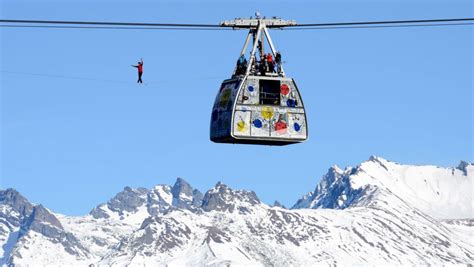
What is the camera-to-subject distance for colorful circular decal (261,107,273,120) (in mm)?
79312

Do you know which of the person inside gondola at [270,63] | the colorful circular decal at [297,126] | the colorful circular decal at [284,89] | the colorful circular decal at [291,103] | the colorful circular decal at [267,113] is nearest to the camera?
the colorful circular decal at [267,113]

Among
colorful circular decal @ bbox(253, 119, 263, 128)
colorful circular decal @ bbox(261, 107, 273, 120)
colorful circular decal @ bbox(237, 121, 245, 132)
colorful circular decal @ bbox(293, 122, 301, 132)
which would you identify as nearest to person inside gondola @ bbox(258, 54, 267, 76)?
colorful circular decal @ bbox(261, 107, 273, 120)

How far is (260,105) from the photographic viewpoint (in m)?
79.4

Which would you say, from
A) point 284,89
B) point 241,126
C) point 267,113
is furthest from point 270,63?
point 241,126

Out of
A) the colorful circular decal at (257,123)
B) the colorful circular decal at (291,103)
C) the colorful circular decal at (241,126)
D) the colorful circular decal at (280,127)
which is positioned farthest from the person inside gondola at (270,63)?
the colorful circular decal at (241,126)

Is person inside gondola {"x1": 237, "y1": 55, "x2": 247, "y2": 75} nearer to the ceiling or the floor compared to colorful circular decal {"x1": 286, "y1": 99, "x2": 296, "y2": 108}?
nearer to the ceiling

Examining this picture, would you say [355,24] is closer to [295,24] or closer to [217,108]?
[295,24]

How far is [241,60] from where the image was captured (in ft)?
267

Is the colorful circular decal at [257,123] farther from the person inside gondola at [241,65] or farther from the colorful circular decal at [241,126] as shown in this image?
the person inside gondola at [241,65]

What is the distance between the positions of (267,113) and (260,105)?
603 millimetres

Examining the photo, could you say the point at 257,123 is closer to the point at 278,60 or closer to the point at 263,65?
the point at 263,65

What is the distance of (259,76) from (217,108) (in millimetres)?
3592

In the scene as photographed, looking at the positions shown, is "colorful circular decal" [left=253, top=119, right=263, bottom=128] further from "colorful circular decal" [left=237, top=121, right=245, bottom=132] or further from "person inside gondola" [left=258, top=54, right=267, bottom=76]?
"person inside gondola" [left=258, top=54, right=267, bottom=76]

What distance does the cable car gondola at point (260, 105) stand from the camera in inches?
3061
